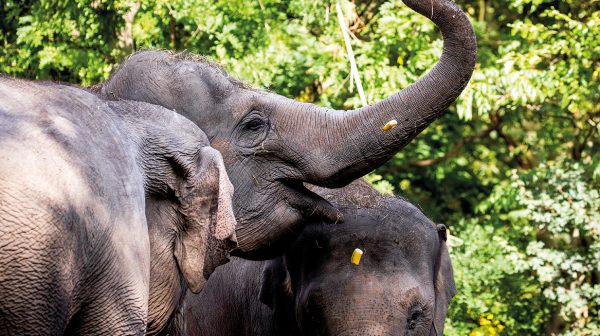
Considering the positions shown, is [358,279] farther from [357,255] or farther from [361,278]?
[357,255]

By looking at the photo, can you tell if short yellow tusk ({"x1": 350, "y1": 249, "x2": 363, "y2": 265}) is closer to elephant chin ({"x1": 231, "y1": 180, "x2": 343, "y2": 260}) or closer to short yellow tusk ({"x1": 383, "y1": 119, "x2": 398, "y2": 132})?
elephant chin ({"x1": 231, "y1": 180, "x2": 343, "y2": 260})

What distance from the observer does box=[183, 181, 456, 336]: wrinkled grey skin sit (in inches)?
291

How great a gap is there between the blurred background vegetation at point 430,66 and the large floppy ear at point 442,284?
411 centimetres

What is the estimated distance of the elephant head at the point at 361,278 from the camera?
7375mm

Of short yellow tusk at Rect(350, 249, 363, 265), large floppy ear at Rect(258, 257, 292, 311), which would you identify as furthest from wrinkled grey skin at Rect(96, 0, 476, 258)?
large floppy ear at Rect(258, 257, 292, 311)

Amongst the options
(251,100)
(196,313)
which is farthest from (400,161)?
(251,100)

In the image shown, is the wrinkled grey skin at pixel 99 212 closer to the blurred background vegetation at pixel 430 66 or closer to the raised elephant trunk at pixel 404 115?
the raised elephant trunk at pixel 404 115

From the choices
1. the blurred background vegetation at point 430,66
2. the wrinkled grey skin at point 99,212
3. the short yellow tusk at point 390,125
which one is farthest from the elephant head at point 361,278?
the blurred background vegetation at point 430,66

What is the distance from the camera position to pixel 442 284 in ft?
26.6

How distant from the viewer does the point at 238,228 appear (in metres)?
6.90

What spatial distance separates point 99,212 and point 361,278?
3.10 m

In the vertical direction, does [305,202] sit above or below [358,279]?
above

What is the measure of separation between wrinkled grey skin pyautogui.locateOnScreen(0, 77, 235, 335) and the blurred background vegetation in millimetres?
6805

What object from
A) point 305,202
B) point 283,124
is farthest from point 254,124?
point 305,202
